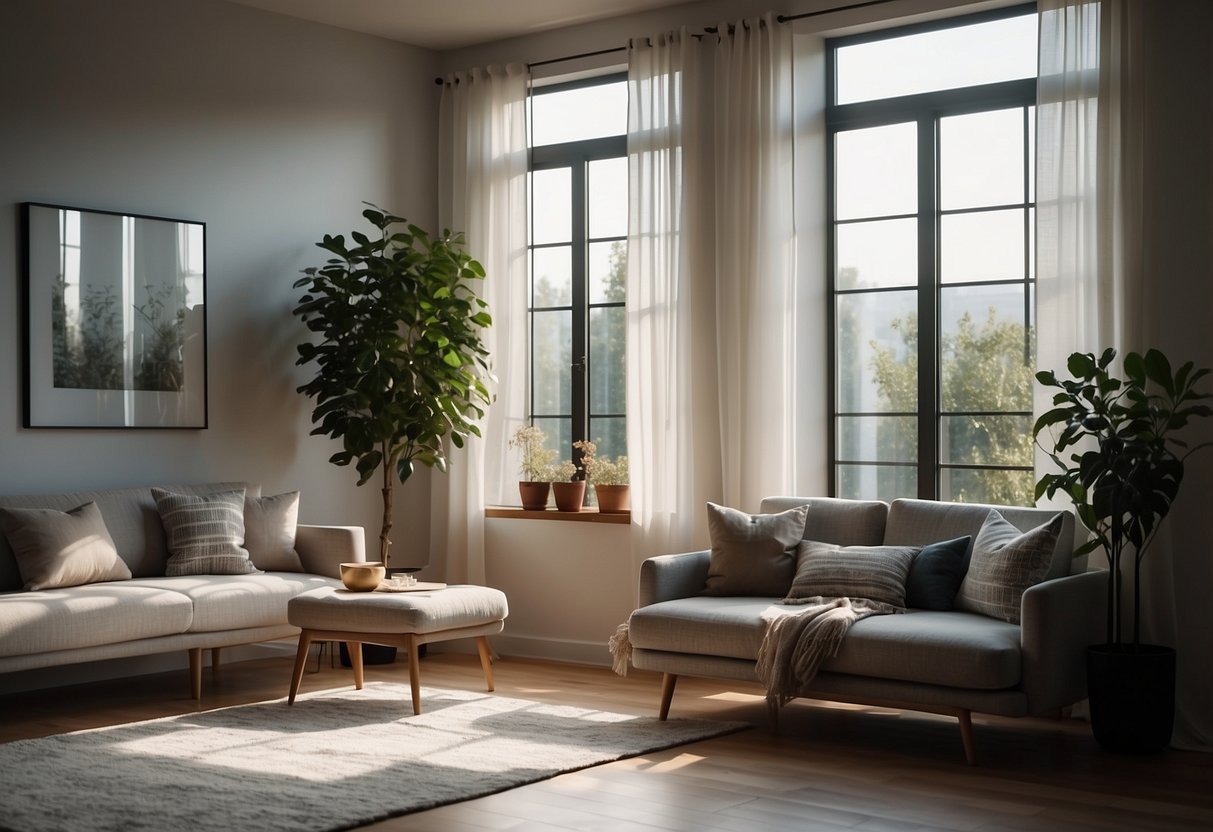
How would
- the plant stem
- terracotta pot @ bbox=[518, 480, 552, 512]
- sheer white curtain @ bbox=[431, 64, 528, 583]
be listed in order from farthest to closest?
sheer white curtain @ bbox=[431, 64, 528, 583] → terracotta pot @ bbox=[518, 480, 552, 512] → the plant stem

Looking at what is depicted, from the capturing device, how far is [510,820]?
3.71 m

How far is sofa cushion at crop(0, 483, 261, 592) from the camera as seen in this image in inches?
219

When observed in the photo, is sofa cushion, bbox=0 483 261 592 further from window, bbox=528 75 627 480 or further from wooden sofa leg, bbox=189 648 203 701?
window, bbox=528 75 627 480

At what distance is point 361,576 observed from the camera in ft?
17.8

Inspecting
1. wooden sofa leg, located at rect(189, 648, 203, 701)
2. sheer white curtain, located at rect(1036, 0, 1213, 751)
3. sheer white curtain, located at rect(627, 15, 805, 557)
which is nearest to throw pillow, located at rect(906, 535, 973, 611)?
sheer white curtain, located at rect(1036, 0, 1213, 751)

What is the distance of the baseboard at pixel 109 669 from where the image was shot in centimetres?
564

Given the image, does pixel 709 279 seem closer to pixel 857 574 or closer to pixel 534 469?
pixel 534 469

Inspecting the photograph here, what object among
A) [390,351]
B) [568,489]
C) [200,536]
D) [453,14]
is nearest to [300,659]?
[200,536]

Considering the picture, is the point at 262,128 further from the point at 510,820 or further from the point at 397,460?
the point at 510,820

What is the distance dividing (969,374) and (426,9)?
10.4 feet

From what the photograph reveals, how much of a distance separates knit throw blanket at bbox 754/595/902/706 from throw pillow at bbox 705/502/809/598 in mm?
521

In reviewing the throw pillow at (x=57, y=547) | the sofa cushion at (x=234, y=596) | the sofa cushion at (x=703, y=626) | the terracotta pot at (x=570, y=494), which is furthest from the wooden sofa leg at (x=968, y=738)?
the throw pillow at (x=57, y=547)

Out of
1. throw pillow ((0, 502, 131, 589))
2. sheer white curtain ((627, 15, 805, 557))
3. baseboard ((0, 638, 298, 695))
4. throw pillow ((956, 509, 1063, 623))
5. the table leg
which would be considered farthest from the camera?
sheer white curtain ((627, 15, 805, 557))

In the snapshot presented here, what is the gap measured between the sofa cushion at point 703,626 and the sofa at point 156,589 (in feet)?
5.23
